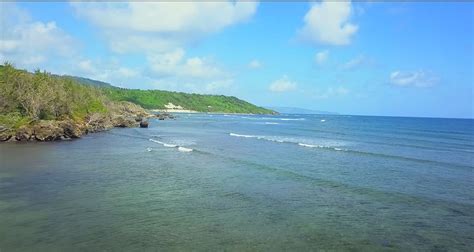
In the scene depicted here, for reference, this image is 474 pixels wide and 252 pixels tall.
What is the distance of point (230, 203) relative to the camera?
26484mm

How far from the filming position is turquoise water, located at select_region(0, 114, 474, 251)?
63.8 ft

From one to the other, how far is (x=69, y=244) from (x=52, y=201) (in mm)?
8220

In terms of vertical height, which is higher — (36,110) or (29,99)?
(29,99)

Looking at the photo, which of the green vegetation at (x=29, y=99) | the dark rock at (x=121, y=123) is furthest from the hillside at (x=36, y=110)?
the dark rock at (x=121, y=123)

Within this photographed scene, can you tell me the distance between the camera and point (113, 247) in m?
18.0

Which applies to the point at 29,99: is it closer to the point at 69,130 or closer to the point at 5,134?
the point at 69,130

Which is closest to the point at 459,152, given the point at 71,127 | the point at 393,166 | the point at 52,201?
the point at 393,166

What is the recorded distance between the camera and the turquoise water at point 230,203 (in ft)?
63.8

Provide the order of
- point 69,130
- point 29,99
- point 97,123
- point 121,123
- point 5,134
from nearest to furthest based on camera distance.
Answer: point 5,134
point 69,130
point 29,99
point 97,123
point 121,123

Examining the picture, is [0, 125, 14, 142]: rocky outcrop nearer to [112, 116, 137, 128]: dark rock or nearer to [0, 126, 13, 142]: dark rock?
[0, 126, 13, 142]: dark rock

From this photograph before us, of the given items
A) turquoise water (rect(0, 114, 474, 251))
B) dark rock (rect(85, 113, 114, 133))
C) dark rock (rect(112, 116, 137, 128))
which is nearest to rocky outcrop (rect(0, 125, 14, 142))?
turquoise water (rect(0, 114, 474, 251))

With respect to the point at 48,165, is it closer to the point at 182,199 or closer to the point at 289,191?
the point at 182,199

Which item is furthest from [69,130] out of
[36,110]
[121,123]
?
[121,123]

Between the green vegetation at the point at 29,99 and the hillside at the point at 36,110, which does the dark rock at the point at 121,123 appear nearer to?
the hillside at the point at 36,110
